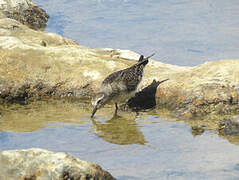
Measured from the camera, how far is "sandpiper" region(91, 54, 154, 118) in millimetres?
9406

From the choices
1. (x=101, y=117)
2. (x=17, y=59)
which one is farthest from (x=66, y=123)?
(x=17, y=59)

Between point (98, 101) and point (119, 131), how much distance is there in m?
1.06

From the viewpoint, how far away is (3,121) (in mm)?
8891

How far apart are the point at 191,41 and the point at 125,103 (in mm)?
4722

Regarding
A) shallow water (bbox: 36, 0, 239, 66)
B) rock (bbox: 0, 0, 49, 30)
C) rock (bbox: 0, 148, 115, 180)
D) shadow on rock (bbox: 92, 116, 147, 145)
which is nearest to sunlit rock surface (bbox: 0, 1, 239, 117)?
shadow on rock (bbox: 92, 116, 147, 145)

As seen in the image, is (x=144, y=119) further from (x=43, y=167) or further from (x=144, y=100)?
(x=43, y=167)

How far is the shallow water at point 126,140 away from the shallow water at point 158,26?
423 centimetres

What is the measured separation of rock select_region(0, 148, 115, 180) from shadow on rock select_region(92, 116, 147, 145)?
2318mm

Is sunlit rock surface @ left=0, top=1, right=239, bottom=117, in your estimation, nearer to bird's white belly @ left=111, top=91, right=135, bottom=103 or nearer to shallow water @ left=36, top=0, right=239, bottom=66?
bird's white belly @ left=111, top=91, right=135, bottom=103

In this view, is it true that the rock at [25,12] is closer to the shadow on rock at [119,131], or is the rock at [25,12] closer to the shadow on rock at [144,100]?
the shadow on rock at [144,100]

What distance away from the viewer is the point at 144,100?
9.89 meters

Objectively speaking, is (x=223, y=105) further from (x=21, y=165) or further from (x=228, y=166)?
(x=21, y=165)

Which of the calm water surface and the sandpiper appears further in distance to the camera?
the sandpiper

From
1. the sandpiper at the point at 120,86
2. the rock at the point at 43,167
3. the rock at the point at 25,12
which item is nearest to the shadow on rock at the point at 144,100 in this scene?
the sandpiper at the point at 120,86
